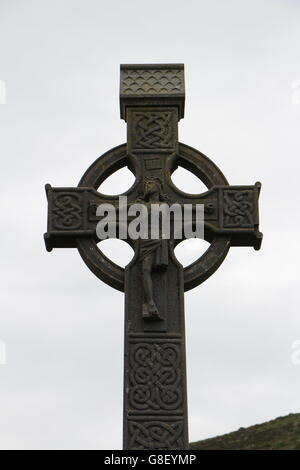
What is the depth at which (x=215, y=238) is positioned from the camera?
958 cm

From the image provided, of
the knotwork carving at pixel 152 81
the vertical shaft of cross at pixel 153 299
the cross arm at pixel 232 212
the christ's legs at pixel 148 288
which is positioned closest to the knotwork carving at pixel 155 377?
the vertical shaft of cross at pixel 153 299

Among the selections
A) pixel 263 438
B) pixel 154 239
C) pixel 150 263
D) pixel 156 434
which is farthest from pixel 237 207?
pixel 263 438

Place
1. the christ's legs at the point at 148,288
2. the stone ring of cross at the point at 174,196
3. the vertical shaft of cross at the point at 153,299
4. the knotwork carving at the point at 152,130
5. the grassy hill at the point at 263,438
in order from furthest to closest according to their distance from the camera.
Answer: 1. the grassy hill at the point at 263,438
2. the knotwork carving at the point at 152,130
3. the stone ring of cross at the point at 174,196
4. the christ's legs at the point at 148,288
5. the vertical shaft of cross at the point at 153,299

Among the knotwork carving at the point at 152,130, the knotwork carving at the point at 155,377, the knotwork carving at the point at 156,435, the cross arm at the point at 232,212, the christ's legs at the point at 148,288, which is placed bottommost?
the knotwork carving at the point at 156,435

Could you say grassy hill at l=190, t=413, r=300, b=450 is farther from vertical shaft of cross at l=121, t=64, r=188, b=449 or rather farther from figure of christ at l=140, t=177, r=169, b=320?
figure of christ at l=140, t=177, r=169, b=320

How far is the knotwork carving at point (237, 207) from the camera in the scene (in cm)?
962

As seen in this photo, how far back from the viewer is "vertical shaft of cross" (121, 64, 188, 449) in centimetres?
877

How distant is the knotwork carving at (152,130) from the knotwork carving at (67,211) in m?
0.82

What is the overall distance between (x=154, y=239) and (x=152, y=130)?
1213mm

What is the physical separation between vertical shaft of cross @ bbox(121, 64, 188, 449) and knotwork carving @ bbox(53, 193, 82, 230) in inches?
25.6

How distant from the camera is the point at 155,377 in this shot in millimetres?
8938

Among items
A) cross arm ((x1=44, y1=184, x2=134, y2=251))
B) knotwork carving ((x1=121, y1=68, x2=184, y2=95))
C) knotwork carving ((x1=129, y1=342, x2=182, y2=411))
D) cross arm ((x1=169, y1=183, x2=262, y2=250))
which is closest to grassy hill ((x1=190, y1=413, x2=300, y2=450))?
cross arm ((x1=169, y1=183, x2=262, y2=250))

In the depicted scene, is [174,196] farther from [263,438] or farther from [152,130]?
[263,438]

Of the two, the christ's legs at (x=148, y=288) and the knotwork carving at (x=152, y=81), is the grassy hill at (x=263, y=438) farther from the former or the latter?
the knotwork carving at (x=152, y=81)
